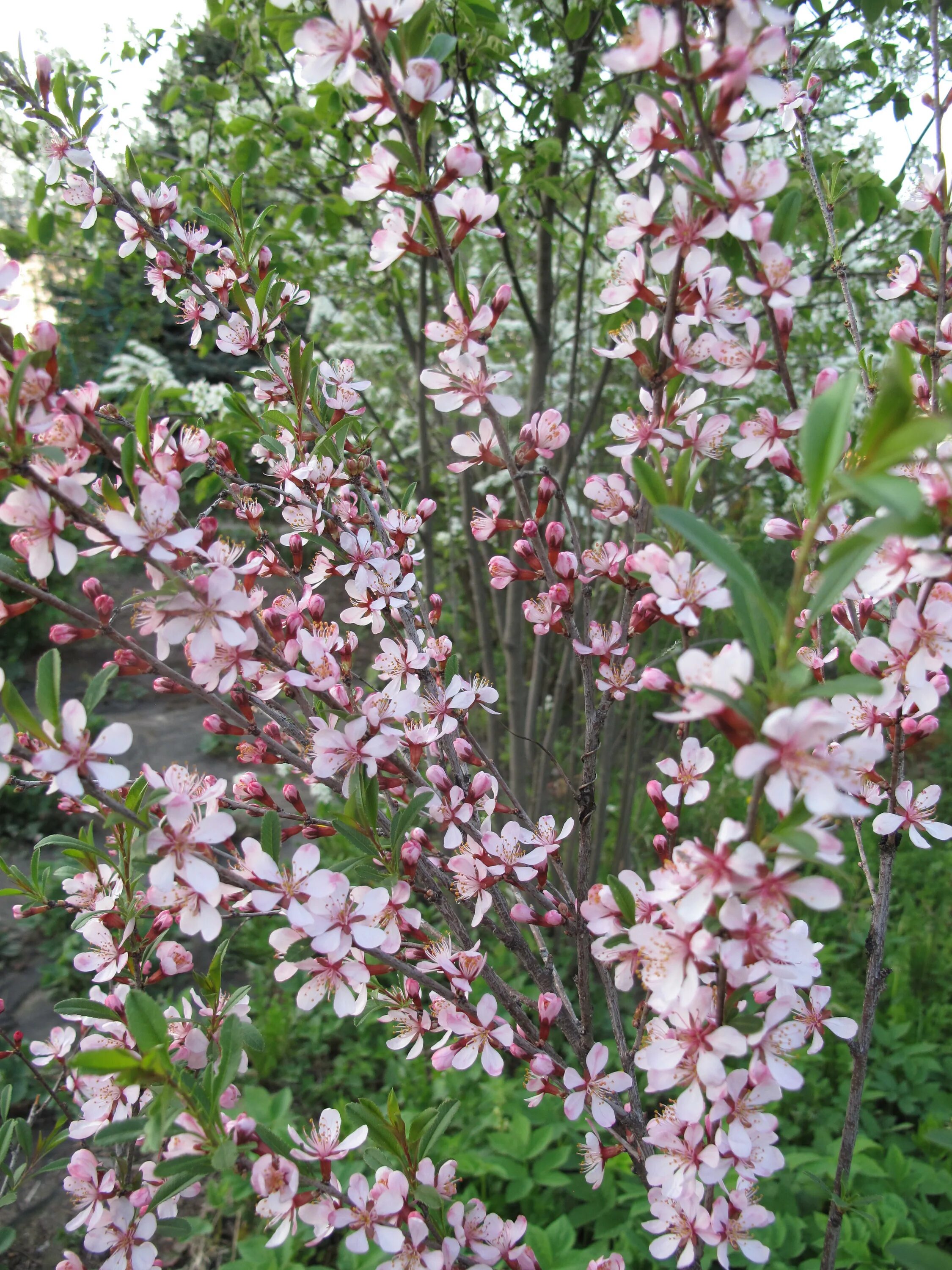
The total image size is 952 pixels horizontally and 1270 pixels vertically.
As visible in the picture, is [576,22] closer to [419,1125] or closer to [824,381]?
[824,381]

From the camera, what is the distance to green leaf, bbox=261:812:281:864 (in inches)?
37.1

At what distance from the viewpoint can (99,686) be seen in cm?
89

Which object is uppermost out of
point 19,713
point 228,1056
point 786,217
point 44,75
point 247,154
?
point 247,154

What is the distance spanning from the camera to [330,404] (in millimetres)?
1373

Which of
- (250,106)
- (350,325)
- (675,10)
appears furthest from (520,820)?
(350,325)

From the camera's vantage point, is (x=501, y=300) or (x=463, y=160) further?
(x=501, y=300)

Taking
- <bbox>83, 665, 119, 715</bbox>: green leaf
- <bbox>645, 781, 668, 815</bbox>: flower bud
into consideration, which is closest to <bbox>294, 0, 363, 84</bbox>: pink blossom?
<bbox>83, 665, 119, 715</bbox>: green leaf

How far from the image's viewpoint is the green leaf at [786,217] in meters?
0.85

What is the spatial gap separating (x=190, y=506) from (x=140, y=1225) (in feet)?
29.2

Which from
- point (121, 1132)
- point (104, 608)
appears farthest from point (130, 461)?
point (121, 1132)

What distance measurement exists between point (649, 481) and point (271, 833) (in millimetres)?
592

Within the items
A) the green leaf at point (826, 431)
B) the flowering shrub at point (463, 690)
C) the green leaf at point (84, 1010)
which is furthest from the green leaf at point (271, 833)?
the green leaf at point (826, 431)

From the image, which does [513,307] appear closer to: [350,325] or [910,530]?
[350,325]

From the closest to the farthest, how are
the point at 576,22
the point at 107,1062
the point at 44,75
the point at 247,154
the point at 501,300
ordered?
the point at 107,1062 → the point at 501,300 → the point at 44,75 → the point at 576,22 → the point at 247,154
